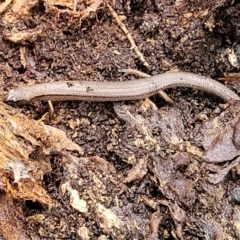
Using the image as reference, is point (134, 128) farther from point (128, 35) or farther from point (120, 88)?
point (128, 35)

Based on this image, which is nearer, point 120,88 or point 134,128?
point 134,128

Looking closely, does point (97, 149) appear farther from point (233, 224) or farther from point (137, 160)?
point (233, 224)

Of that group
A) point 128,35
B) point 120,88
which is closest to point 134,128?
point 120,88

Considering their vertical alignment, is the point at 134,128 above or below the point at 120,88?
below

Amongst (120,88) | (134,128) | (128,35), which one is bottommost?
(134,128)

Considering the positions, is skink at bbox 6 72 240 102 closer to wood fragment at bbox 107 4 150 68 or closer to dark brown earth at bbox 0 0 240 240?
dark brown earth at bbox 0 0 240 240

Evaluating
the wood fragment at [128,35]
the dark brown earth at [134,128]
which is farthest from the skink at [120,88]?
the wood fragment at [128,35]

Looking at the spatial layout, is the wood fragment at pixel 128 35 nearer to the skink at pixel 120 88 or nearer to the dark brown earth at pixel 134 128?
the dark brown earth at pixel 134 128
